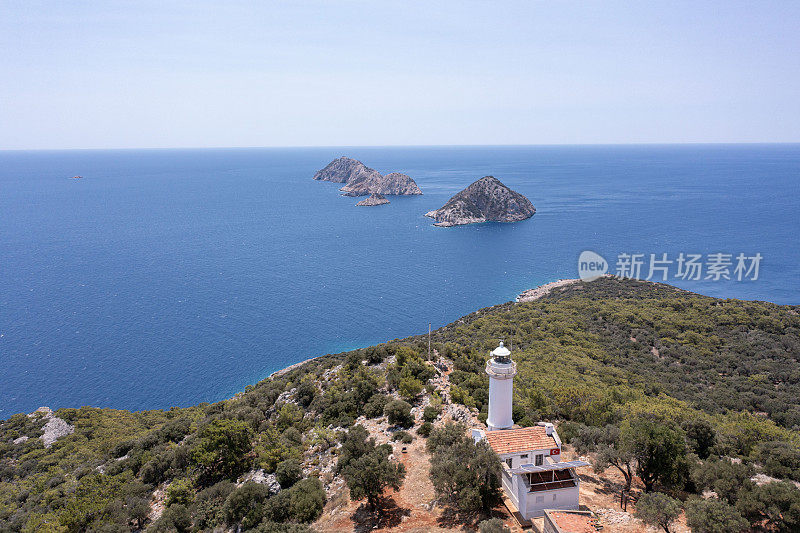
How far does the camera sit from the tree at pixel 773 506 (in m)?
16.3

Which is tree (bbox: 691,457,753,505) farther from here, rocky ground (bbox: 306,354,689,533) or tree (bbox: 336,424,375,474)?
tree (bbox: 336,424,375,474)

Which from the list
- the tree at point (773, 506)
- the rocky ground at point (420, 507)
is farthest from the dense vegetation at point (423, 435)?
the rocky ground at point (420, 507)

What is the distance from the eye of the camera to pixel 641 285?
8906 cm

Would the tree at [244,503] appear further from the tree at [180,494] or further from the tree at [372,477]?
the tree at [372,477]

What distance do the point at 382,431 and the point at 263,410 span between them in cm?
1293

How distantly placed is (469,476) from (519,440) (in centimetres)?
→ 336

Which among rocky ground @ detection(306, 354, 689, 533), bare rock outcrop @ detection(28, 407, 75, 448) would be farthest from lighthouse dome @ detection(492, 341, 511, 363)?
bare rock outcrop @ detection(28, 407, 75, 448)

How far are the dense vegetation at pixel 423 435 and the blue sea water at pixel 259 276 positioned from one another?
14.8 metres

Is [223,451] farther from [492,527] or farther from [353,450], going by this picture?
[492,527]

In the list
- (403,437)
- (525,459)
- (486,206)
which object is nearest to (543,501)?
(525,459)

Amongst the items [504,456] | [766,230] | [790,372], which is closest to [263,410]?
[504,456]

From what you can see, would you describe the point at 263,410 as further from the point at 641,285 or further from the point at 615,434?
the point at 641,285

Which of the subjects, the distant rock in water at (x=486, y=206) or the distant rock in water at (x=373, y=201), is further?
the distant rock in water at (x=373, y=201)

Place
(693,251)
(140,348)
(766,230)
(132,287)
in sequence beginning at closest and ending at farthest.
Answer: (140,348)
(132,287)
(693,251)
(766,230)
